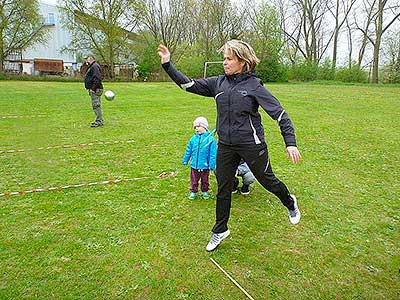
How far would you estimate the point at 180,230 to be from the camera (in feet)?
12.9

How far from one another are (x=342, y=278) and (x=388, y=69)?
38.3m

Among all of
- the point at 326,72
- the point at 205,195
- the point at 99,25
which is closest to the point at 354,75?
the point at 326,72

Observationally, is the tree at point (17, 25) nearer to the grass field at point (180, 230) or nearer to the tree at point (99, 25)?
the tree at point (99, 25)

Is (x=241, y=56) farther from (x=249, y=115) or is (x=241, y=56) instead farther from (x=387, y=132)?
(x=387, y=132)

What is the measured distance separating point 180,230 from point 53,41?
1838 inches

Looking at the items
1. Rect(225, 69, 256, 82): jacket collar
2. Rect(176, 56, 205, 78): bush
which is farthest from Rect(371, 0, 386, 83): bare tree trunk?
Rect(225, 69, 256, 82): jacket collar

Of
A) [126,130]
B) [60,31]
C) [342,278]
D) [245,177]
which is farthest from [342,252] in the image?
[60,31]

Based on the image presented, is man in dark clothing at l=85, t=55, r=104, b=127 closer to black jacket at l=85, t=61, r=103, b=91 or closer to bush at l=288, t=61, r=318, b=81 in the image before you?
black jacket at l=85, t=61, r=103, b=91

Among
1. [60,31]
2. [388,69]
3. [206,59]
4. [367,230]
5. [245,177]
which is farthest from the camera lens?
[60,31]

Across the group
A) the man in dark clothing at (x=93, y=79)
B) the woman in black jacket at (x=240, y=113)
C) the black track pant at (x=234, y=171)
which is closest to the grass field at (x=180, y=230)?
the black track pant at (x=234, y=171)

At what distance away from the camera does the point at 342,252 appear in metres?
3.52

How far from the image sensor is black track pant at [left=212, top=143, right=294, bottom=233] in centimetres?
317

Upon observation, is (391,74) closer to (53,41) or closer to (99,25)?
(99,25)

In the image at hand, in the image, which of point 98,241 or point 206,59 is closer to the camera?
point 98,241
